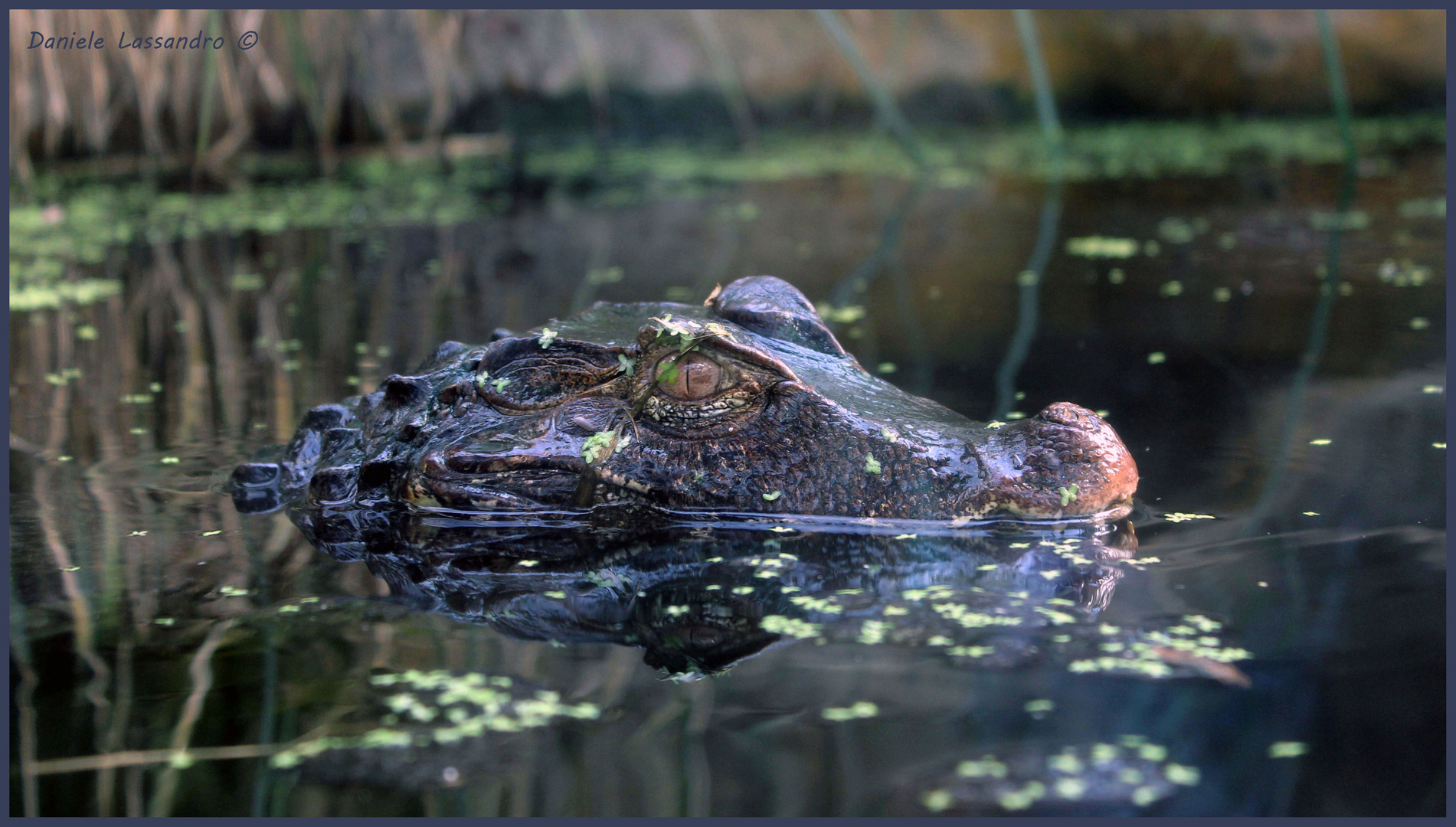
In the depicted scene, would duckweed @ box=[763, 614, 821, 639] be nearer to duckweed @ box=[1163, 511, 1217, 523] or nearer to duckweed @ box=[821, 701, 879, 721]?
duckweed @ box=[821, 701, 879, 721]

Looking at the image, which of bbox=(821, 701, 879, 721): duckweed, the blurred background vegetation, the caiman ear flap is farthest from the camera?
the blurred background vegetation

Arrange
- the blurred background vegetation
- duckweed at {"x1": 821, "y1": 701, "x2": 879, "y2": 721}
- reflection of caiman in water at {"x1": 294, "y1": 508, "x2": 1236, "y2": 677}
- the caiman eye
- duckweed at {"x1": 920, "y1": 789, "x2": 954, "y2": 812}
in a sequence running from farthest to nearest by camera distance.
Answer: the blurred background vegetation → the caiman eye → reflection of caiman in water at {"x1": 294, "y1": 508, "x2": 1236, "y2": 677} → duckweed at {"x1": 821, "y1": 701, "x2": 879, "y2": 721} → duckweed at {"x1": 920, "y1": 789, "x2": 954, "y2": 812}

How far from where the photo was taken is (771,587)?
380cm

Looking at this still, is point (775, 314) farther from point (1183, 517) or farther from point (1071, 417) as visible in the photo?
point (1183, 517)

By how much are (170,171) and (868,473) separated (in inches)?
508

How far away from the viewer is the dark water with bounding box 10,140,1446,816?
2.88 metres

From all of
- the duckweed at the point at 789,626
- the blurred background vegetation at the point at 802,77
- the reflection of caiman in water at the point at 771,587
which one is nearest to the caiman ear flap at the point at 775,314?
the reflection of caiman in water at the point at 771,587

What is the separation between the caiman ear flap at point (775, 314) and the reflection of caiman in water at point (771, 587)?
693 millimetres

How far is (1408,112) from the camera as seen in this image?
17.1m

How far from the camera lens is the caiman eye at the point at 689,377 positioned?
415cm

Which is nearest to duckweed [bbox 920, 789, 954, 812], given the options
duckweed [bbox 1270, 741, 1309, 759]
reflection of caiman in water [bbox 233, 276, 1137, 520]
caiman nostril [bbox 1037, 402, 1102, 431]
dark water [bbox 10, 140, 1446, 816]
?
dark water [bbox 10, 140, 1446, 816]

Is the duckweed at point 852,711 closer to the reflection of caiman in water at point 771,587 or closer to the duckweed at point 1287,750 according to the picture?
the reflection of caiman in water at point 771,587

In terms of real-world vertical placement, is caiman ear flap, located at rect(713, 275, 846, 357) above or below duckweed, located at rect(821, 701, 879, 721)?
above

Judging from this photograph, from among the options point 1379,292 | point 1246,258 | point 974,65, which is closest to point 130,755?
point 1379,292
